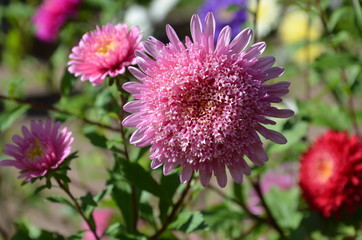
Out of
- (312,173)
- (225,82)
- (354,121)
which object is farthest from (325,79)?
(225,82)

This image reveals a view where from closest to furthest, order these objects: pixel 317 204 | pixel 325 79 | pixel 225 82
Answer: pixel 225 82, pixel 317 204, pixel 325 79

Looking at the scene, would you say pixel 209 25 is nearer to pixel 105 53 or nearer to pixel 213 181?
pixel 105 53

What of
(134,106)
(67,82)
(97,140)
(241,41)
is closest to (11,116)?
(67,82)

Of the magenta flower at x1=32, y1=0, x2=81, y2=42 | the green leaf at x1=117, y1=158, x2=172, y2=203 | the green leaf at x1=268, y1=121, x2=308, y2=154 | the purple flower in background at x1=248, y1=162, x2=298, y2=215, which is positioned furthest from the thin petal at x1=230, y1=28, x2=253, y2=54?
the magenta flower at x1=32, y1=0, x2=81, y2=42

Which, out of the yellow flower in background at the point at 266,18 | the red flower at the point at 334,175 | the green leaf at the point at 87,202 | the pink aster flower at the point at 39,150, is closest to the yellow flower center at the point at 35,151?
the pink aster flower at the point at 39,150

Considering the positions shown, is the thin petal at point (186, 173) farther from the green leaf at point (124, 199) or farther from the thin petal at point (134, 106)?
the green leaf at point (124, 199)

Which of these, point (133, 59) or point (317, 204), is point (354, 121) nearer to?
point (317, 204)

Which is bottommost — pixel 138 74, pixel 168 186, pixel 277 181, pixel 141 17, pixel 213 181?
pixel 213 181

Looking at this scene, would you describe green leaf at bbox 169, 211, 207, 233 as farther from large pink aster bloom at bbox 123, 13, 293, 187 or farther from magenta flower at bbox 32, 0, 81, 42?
magenta flower at bbox 32, 0, 81, 42
